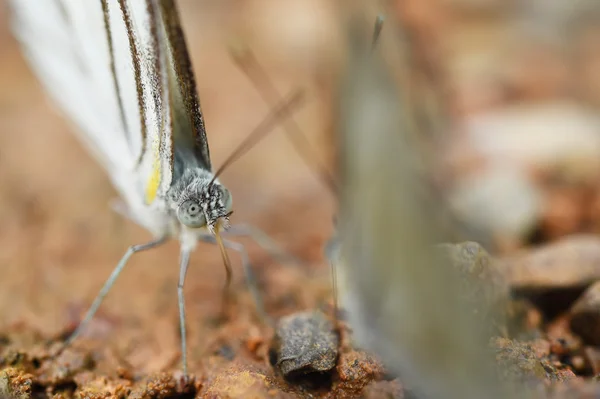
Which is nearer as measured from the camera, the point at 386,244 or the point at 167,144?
the point at 386,244

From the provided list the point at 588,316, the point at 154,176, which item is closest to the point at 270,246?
the point at 154,176

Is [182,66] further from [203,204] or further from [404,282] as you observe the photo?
[404,282]

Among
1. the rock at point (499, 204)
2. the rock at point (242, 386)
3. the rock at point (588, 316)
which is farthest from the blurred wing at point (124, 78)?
the rock at point (588, 316)

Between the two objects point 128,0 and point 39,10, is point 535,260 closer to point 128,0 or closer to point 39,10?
point 128,0

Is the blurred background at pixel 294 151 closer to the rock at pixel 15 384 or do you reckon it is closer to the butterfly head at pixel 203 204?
the rock at pixel 15 384

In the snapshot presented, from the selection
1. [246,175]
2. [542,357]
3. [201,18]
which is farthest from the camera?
[201,18]

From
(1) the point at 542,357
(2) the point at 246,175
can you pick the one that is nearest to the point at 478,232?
(1) the point at 542,357
